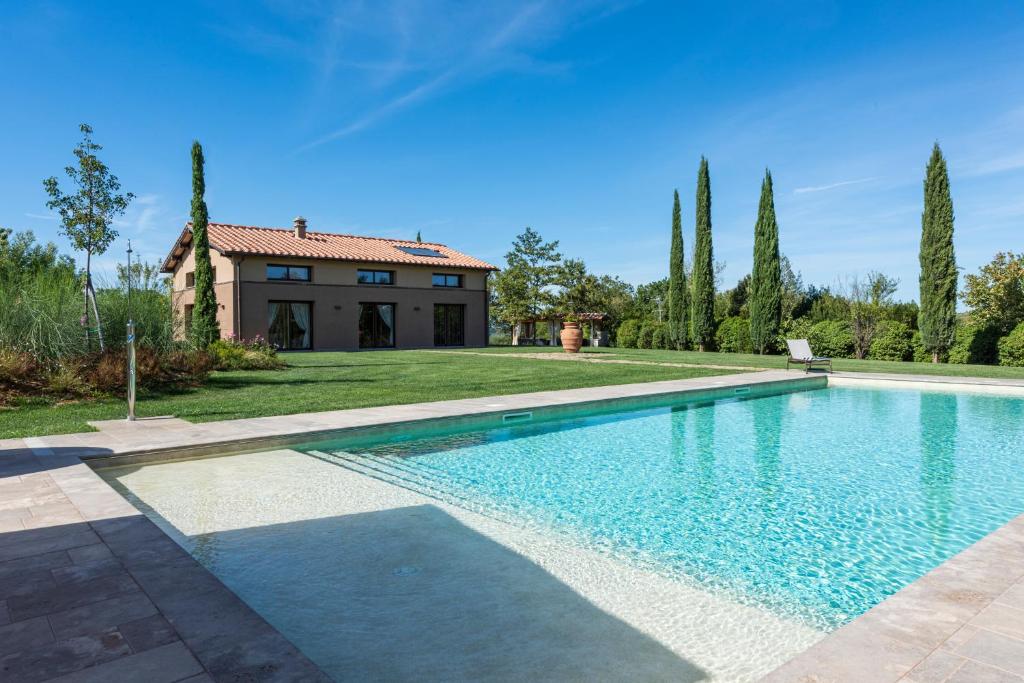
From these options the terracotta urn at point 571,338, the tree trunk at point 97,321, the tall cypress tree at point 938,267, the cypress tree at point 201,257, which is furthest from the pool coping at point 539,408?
the tall cypress tree at point 938,267

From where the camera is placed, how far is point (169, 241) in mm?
25906

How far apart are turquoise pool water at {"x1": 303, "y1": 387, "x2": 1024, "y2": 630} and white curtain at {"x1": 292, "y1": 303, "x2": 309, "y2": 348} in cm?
1761

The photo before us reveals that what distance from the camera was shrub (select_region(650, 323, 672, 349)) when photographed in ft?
91.9

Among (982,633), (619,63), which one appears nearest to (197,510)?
(982,633)

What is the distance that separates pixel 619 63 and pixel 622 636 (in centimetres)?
1646

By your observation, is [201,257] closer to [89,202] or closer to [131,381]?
[89,202]

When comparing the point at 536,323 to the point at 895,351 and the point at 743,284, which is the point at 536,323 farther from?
the point at 895,351

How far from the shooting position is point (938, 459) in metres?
6.30

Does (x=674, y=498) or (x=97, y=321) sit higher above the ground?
(x=97, y=321)

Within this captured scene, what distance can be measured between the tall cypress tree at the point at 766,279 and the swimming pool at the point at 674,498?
14.8 m

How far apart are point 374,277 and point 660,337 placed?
1339cm

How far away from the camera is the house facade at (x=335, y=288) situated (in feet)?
72.7

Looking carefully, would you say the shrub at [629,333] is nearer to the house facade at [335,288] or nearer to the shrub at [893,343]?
the house facade at [335,288]

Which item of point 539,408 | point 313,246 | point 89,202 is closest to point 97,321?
point 539,408
